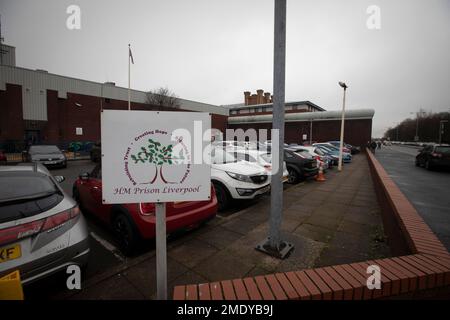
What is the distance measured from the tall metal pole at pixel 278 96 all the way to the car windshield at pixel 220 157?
301 cm

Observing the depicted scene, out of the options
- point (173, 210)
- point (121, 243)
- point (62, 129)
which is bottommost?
point (121, 243)

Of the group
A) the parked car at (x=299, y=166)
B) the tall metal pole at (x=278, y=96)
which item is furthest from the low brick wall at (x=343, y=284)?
the parked car at (x=299, y=166)

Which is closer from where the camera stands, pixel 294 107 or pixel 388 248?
pixel 388 248

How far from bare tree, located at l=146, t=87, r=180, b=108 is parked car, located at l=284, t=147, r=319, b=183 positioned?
23.5m

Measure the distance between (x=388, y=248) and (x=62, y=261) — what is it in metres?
4.31

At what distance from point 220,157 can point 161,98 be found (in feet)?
82.3

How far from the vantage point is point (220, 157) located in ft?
19.7

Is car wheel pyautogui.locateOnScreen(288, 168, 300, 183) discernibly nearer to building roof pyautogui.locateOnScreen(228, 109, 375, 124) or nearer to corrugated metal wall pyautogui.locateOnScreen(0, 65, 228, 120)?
corrugated metal wall pyautogui.locateOnScreen(0, 65, 228, 120)

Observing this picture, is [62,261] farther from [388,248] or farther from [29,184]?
[388,248]

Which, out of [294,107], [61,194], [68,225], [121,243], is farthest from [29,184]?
[294,107]

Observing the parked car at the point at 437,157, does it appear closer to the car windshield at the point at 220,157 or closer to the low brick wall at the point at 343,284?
the car windshield at the point at 220,157

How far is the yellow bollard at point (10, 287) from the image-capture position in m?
1.19

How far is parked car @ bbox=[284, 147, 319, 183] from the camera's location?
8438 millimetres

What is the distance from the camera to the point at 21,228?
2.02 metres
